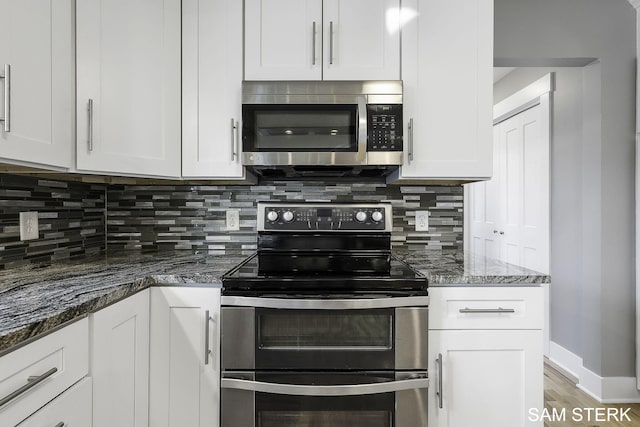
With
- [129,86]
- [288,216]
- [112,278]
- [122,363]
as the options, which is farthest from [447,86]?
[122,363]

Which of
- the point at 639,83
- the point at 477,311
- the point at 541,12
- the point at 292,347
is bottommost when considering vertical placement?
the point at 292,347

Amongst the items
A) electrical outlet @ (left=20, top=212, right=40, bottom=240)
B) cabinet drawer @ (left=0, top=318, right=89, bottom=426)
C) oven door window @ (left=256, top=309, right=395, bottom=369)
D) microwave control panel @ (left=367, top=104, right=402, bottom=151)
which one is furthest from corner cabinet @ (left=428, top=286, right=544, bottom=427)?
electrical outlet @ (left=20, top=212, right=40, bottom=240)

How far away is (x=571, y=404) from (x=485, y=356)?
1394 mm

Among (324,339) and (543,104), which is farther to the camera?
(543,104)

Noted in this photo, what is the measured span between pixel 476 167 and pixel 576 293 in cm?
160

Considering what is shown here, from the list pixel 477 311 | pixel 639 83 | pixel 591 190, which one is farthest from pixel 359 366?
pixel 639 83

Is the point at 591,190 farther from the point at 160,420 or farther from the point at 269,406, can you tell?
the point at 160,420

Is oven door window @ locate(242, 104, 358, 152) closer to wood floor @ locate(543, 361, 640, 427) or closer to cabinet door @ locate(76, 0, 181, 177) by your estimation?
cabinet door @ locate(76, 0, 181, 177)

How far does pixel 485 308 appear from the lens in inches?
57.8

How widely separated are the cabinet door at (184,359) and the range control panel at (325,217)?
547 millimetres

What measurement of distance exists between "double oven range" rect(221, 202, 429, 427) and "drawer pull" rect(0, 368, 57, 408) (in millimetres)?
599

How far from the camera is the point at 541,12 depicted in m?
2.38

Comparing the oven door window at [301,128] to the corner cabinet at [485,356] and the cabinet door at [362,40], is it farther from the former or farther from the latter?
the corner cabinet at [485,356]

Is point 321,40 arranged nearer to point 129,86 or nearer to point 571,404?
point 129,86
